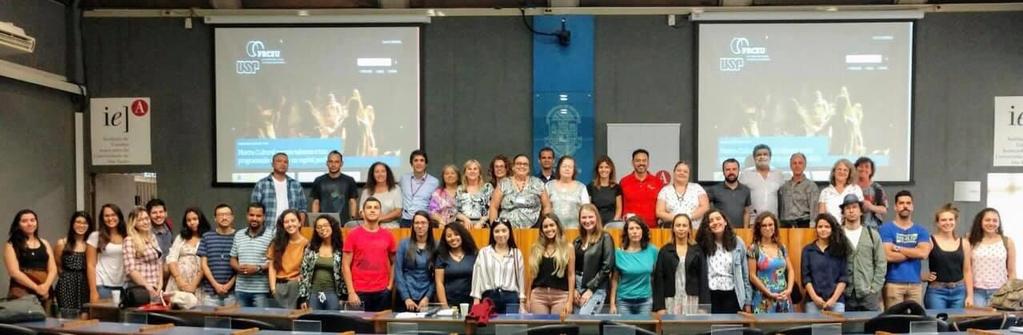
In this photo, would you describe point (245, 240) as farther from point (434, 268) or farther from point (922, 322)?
point (922, 322)

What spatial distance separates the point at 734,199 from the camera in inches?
278

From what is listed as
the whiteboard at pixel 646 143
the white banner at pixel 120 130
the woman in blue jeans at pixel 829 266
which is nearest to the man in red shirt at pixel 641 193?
the woman in blue jeans at pixel 829 266

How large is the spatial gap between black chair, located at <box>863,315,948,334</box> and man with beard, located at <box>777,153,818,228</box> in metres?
2.38

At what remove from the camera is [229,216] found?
6426 millimetres

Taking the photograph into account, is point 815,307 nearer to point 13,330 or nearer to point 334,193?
point 334,193

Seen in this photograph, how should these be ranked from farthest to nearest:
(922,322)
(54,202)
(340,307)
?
(54,202)
(340,307)
(922,322)

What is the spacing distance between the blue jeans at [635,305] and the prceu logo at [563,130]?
332cm

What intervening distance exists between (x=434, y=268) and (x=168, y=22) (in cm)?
515

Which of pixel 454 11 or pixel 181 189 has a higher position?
pixel 454 11

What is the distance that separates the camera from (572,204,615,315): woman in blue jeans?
591 cm

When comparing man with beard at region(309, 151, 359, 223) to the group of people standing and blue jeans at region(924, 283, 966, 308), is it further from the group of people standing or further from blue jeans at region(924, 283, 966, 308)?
blue jeans at region(924, 283, 966, 308)

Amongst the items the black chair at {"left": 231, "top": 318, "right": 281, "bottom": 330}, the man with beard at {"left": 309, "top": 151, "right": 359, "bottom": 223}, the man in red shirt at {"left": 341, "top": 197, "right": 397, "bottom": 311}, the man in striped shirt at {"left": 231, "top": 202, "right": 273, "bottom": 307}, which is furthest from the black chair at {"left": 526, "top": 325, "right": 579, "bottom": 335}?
the man with beard at {"left": 309, "top": 151, "right": 359, "bottom": 223}

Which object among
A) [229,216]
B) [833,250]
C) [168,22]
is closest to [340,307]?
[229,216]

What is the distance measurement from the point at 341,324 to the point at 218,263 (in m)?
1.86
